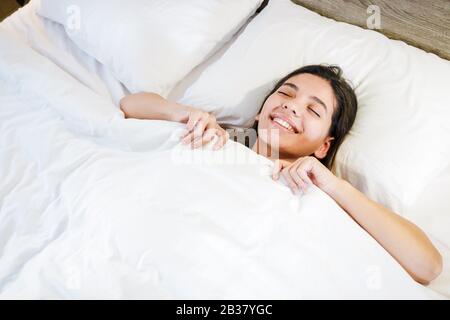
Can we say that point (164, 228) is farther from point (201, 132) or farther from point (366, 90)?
point (366, 90)

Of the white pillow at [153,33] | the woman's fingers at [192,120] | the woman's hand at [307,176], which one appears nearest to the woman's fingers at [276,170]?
the woman's hand at [307,176]

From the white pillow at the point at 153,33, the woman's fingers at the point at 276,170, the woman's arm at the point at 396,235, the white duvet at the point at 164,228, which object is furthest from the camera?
the white pillow at the point at 153,33

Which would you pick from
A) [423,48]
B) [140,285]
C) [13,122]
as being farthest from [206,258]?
[423,48]

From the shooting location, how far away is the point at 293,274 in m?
0.88

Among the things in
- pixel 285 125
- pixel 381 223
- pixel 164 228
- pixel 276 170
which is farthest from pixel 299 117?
pixel 164 228

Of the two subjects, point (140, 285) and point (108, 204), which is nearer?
point (140, 285)

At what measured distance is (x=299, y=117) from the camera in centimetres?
122

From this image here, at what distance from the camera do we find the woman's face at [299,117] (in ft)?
4.01

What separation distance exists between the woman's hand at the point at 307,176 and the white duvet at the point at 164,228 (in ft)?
0.10

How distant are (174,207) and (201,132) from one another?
0.27 metres

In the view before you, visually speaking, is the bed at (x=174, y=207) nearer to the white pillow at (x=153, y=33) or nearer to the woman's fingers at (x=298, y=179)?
the woman's fingers at (x=298, y=179)

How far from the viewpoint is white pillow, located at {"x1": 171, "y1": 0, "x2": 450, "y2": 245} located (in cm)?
118
